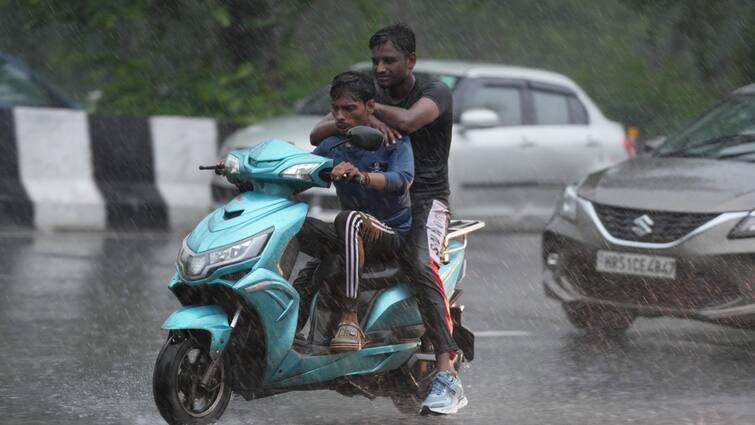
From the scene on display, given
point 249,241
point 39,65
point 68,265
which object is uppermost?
point 249,241

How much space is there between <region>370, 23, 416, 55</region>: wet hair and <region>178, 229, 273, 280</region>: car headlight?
126 cm

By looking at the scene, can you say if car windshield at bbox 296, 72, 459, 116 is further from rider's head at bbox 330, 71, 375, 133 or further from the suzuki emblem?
rider's head at bbox 330, 71, 375, 133

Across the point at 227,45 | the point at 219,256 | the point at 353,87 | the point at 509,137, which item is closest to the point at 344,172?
the point at 353,87

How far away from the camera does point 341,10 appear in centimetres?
2389

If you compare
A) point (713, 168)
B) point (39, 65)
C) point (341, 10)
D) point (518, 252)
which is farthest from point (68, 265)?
point (39, 65)

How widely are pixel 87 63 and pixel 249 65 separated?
1728 mm

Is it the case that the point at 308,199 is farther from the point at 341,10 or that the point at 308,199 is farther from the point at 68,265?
the point at 341,10

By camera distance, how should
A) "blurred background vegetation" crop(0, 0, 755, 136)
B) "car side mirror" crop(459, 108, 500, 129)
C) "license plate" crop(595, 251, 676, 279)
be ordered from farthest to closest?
1. "blurred background vegetation" crop(0, 0, 755, 136)
2. "car side mirror" crop(459, 108, 500, 129)
3. "license plate" crop(595, 251, 676, 279)

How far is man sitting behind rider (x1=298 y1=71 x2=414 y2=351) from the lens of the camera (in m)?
6.79

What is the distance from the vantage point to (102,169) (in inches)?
589

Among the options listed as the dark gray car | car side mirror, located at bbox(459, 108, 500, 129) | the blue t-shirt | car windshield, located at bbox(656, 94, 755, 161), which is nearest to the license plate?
the dark gray car

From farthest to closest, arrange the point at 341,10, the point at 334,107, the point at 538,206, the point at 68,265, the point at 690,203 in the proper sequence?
1. the point at 341,10
2. the point at 538,206
3. the point at 68,265
4. the point at 690,203
5. the point at 334,107

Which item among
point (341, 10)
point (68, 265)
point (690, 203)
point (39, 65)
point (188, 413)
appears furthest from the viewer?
point (39, 65)

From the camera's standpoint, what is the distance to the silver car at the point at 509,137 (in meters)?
15.0
